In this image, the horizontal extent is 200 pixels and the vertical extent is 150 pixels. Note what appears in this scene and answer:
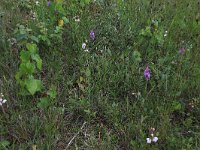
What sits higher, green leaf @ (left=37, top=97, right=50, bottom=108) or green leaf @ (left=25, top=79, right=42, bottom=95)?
green leaf @ (left=25, top=79, right=42, bottom=95)

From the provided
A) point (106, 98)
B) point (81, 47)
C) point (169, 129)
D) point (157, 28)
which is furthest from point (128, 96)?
point (157, 28)

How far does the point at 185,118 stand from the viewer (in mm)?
2592

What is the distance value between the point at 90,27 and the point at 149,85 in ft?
2.94

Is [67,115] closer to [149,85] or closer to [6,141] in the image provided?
[6,141]

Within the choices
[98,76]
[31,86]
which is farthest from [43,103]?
[98,76]

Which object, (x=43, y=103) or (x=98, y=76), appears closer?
(x=43, y=103)

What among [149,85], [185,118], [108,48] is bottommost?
[185,118]

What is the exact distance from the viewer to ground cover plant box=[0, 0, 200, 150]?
2.39 m

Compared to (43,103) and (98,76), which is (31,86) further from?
(98,76)

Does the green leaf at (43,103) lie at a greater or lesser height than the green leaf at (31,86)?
lesser

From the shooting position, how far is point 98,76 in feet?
9.13

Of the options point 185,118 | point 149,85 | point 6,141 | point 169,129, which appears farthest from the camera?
point 149,85

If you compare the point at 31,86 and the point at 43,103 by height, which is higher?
the point at 31,86

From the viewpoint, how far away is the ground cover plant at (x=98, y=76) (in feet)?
7.83
